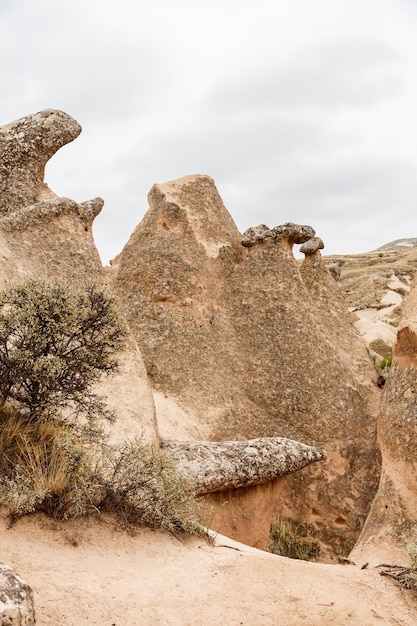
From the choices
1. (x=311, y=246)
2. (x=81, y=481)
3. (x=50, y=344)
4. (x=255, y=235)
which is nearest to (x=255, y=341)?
(x=255, y=235)

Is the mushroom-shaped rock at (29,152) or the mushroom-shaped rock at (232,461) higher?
the mushroom-shaped rock at (29,152)

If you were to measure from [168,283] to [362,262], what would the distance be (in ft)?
141

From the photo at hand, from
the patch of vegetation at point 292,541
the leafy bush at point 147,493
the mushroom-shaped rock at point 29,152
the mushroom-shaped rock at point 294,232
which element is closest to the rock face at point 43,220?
the mushroom-shaped rock at point 29,152

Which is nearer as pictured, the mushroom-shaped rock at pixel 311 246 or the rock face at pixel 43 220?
the rock face at pixel 43 220

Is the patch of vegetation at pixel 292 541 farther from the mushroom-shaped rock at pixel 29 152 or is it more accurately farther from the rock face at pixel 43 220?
the mushroom-shaped rock at pixel 29 152

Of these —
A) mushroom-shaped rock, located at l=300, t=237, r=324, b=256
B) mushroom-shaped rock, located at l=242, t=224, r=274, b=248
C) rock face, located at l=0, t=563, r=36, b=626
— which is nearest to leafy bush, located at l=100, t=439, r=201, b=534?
rock face, located at l=0, t=563, r=36, b=626

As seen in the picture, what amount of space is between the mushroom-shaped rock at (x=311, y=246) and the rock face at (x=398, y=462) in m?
3.44

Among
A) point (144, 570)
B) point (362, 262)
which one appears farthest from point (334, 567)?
point (362, 262)

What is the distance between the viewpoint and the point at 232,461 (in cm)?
744

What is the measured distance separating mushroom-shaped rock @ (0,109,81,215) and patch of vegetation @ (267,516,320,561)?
577cm

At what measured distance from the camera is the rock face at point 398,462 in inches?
289

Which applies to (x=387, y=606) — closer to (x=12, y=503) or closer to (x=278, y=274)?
(x=12, y=503)

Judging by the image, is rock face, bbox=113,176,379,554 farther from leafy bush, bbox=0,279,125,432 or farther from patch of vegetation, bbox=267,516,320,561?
leafy bush, bbox=0,279,125,432

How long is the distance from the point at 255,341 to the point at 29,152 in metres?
4.53
